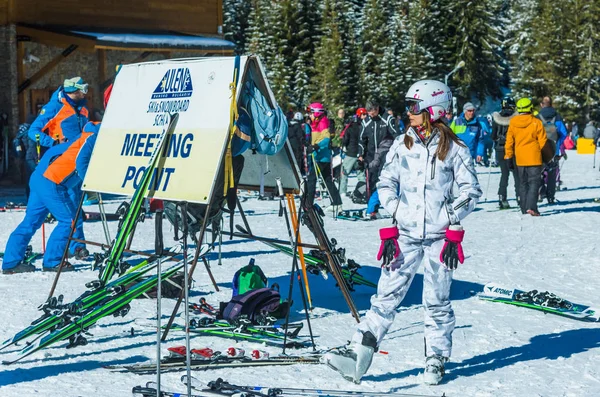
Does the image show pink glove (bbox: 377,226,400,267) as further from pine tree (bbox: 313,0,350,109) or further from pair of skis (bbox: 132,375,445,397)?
pine tree (bbox: 313,0,350,109)

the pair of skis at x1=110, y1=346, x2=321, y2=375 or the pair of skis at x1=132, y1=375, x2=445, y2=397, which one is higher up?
the pair of skis at x1=132, y1=375, x2=445, y2=397

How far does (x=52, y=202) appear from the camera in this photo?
376 inches

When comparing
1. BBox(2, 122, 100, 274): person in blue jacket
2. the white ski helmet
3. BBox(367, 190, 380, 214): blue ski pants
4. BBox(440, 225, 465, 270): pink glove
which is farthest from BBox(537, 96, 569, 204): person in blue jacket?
BBox(440, 225, 465, 270): pink glove

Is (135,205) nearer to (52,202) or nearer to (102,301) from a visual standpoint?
(102,301)

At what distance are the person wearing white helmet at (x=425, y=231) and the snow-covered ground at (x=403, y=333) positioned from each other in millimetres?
215

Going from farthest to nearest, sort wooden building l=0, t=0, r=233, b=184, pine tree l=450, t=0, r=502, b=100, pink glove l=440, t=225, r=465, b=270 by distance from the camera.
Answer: pine tree l=450, t=0, r=502, b=100
wooden building l=0, t=0, r=233, b=184
pink glove l=440, t=225, r=465, b=270

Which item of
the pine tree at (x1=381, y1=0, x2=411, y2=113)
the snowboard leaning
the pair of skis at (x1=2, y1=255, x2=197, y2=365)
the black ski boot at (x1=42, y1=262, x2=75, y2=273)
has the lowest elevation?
the pine tree at (x1=381, y1=0, x2=411, y2=113)

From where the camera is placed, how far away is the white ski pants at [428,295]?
5.87m

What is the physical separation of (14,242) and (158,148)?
3.42 m

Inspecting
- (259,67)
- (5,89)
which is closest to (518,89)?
(5,89)

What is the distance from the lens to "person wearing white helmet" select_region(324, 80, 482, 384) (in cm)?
580

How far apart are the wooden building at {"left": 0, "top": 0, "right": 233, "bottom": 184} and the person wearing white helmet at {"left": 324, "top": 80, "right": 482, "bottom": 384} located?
51.9 ft

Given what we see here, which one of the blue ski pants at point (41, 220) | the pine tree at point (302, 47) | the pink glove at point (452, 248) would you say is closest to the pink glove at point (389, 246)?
Answer: the pink glove at point (452, 248)

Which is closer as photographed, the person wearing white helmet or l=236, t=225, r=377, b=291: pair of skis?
the person wearing white helmet
